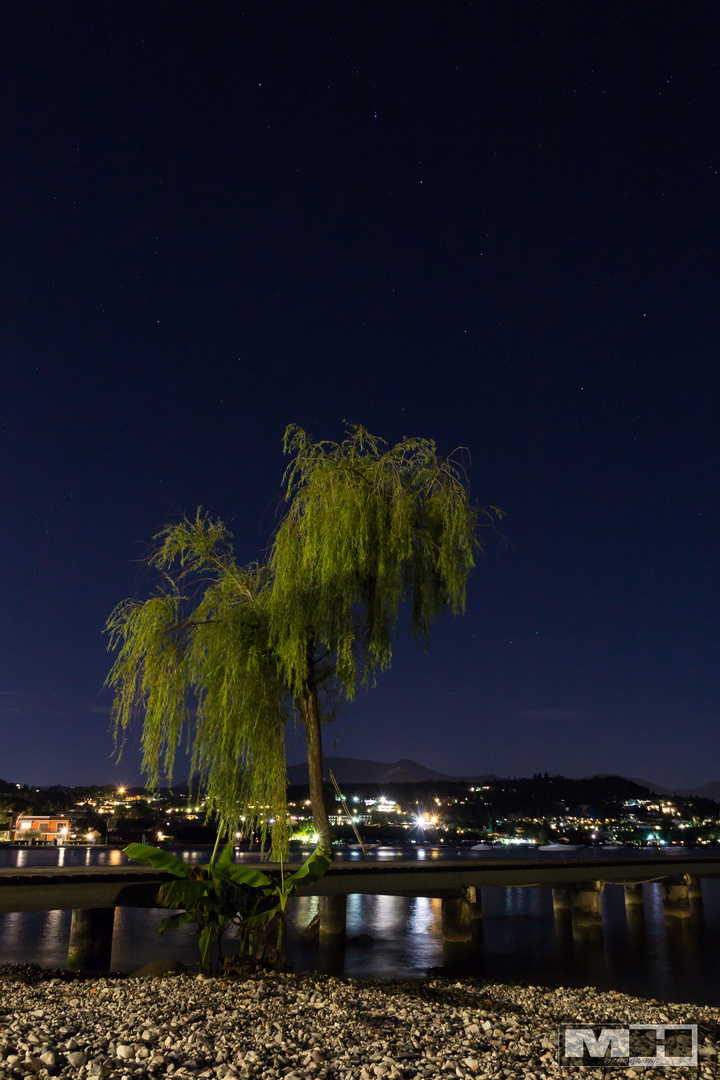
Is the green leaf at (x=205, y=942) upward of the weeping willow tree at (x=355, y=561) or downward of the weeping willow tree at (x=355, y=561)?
downward

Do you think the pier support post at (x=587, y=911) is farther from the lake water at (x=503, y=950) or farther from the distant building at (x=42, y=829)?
the distant building at (x=42, y=829)

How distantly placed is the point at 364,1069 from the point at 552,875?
55.0ft

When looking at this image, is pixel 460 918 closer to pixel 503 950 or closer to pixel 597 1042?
pixel 503 950

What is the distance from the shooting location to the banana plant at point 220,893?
30.3 feet

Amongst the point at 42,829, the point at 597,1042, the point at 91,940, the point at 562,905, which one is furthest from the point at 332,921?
the point at 42,829

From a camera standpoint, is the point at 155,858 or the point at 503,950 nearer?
the point at 155,858

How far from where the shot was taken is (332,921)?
18.3 metres

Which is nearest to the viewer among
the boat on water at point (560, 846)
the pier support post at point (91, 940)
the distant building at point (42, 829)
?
the pier support post at point (91, 940)

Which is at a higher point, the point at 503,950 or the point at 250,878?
the point at 250,878

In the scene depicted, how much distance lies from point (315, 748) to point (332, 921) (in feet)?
17.5

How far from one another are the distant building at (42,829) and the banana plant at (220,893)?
157 metres

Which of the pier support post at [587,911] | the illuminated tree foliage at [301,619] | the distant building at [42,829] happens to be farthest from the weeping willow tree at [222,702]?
the distant building at [42,829]

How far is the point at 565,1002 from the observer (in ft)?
31.2

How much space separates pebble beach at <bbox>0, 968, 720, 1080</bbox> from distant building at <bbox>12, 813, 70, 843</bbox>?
158 meters
